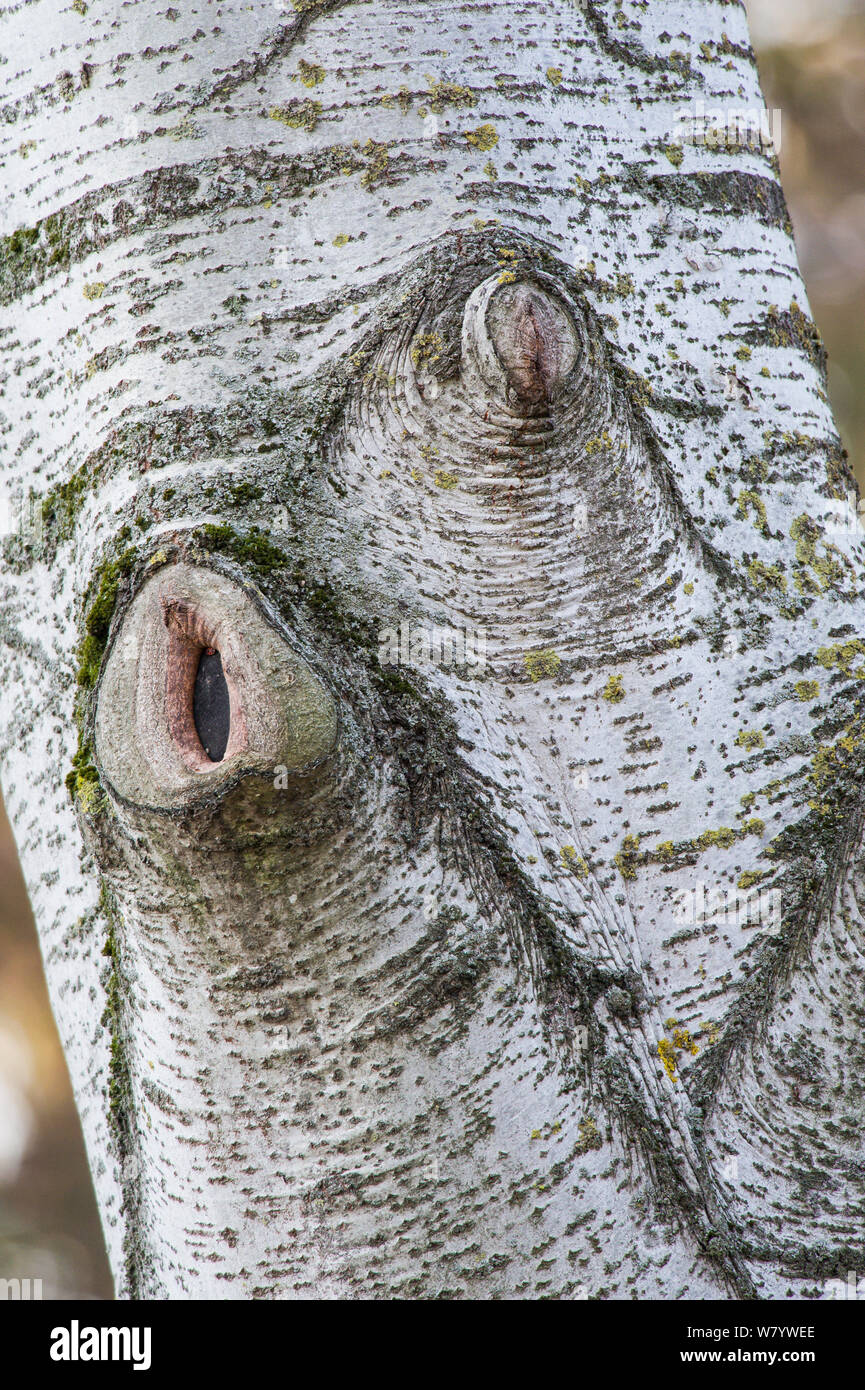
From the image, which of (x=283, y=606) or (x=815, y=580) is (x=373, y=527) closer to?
(x=283, y=606)

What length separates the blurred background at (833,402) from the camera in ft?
16.6

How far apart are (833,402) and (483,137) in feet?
16.4

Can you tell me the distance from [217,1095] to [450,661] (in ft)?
1.16

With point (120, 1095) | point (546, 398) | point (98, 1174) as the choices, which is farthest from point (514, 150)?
point (98, 1174)

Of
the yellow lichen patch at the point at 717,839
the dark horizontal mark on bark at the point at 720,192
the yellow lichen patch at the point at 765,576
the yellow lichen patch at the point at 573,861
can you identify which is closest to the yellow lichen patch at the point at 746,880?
the yellow lichen patch at the point at 717,839

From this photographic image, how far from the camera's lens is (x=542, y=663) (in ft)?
2.51

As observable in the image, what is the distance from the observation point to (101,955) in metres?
0.83

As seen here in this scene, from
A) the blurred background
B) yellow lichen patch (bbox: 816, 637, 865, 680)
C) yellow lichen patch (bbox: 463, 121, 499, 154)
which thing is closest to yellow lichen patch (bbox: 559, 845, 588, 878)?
yellow lichen patch (bbox: 816, 637, 865, 680)

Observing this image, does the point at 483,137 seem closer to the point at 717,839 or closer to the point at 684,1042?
the point at 717,839

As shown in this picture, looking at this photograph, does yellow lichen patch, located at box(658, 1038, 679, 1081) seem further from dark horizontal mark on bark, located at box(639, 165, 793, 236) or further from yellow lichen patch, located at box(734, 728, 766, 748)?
dark horizontal mark on bark, located at box(639, 165, 793, 236)

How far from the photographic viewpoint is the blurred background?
505cm

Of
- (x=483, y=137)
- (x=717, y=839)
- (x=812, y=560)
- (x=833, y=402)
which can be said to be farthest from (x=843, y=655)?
(x=833, y=402)

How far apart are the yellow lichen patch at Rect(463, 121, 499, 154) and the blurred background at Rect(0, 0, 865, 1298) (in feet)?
16.0

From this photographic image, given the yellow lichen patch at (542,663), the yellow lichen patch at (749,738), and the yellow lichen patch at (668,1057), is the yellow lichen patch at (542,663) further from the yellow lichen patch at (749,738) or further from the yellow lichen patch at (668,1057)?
the yellow lichen patch at (668,1057)
